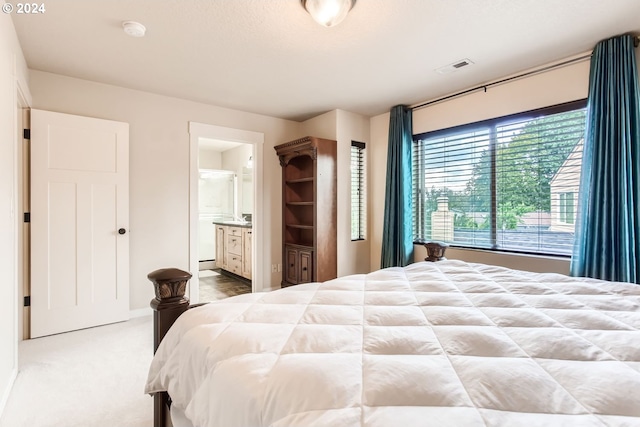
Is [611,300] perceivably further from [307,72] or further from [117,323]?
[117,323]

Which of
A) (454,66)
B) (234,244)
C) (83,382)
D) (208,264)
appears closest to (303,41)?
(454,66)

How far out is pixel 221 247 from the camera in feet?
19.0

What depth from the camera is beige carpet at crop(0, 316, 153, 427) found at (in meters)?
1.76

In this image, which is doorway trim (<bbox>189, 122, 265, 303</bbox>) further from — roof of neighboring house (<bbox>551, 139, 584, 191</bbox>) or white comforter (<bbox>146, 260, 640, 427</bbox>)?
roof of neighboring house (<bbox>551, 139, 584, 191</bbox>)

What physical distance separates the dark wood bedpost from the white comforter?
97 mm

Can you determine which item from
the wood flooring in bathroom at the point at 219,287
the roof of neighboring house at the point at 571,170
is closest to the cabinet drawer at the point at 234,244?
the wood flooring in bathroom at the point at 219,287

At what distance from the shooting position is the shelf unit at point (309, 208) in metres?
3.91

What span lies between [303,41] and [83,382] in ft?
9.42

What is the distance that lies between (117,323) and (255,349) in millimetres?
2963

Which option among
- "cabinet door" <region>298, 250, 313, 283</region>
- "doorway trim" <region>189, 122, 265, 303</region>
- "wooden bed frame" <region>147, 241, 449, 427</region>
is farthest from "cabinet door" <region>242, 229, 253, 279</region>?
"wooden bed frame" <region>147, 241, 449, 427</region>

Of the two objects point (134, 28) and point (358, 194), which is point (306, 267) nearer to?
point (358, 194)

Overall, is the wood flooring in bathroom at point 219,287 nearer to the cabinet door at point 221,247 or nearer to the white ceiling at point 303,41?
the cabinet door at point 221,247

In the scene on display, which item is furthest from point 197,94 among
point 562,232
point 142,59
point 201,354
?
point 562,232

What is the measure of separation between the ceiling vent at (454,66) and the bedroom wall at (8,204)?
322 cm
